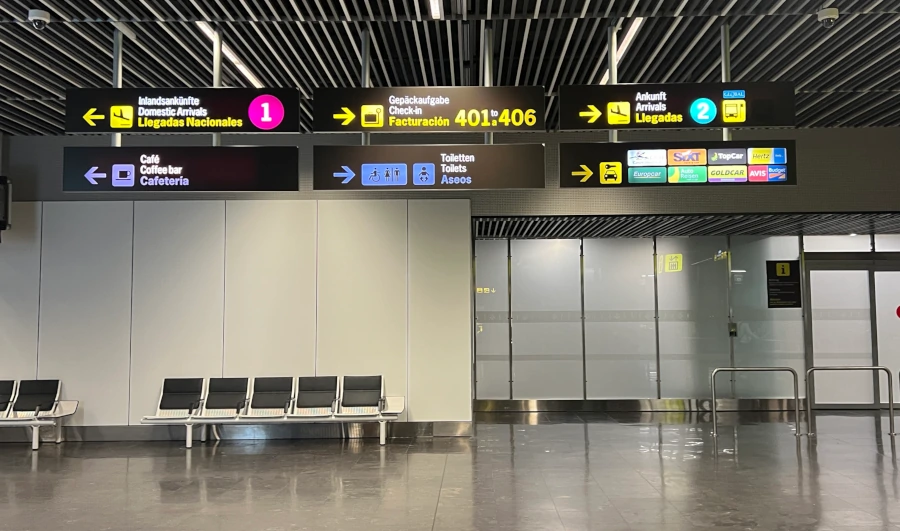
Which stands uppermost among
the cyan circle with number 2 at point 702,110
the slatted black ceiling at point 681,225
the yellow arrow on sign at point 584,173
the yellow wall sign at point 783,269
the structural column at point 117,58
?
the structural column at point 117,58

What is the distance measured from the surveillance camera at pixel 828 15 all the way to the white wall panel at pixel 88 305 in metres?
8.11

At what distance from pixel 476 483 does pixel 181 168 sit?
A: 3.73 meters

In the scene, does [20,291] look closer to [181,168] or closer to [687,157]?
[181,168]

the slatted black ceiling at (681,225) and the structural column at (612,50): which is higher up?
the structural column at (612,50)

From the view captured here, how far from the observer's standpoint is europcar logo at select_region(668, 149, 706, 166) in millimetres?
5840

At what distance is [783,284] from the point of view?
11914mm

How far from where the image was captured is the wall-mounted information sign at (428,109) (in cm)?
573

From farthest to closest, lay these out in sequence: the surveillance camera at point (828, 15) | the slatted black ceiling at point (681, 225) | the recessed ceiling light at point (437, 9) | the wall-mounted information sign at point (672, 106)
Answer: the slatted black ceiling at point (681, 225) < the wall-mounted information sign at point (672, 106) < the surveillance camera at point (828, 15) < the recessed ceiling light at point (437, 9)

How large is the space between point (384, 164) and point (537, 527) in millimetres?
3021

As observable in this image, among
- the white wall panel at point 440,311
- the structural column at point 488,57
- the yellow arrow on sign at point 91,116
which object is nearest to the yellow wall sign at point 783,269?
the white wall panel at point 440,311

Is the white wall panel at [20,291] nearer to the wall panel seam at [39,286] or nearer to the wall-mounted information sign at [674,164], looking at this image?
the wall panel seam at [39,286]

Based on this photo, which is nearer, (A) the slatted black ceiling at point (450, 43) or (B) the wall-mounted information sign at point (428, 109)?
(A) the slatted black ceiling at point (450, 43)

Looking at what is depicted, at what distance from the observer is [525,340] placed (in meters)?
12.0

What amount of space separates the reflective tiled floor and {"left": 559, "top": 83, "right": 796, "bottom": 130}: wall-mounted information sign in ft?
9.91
